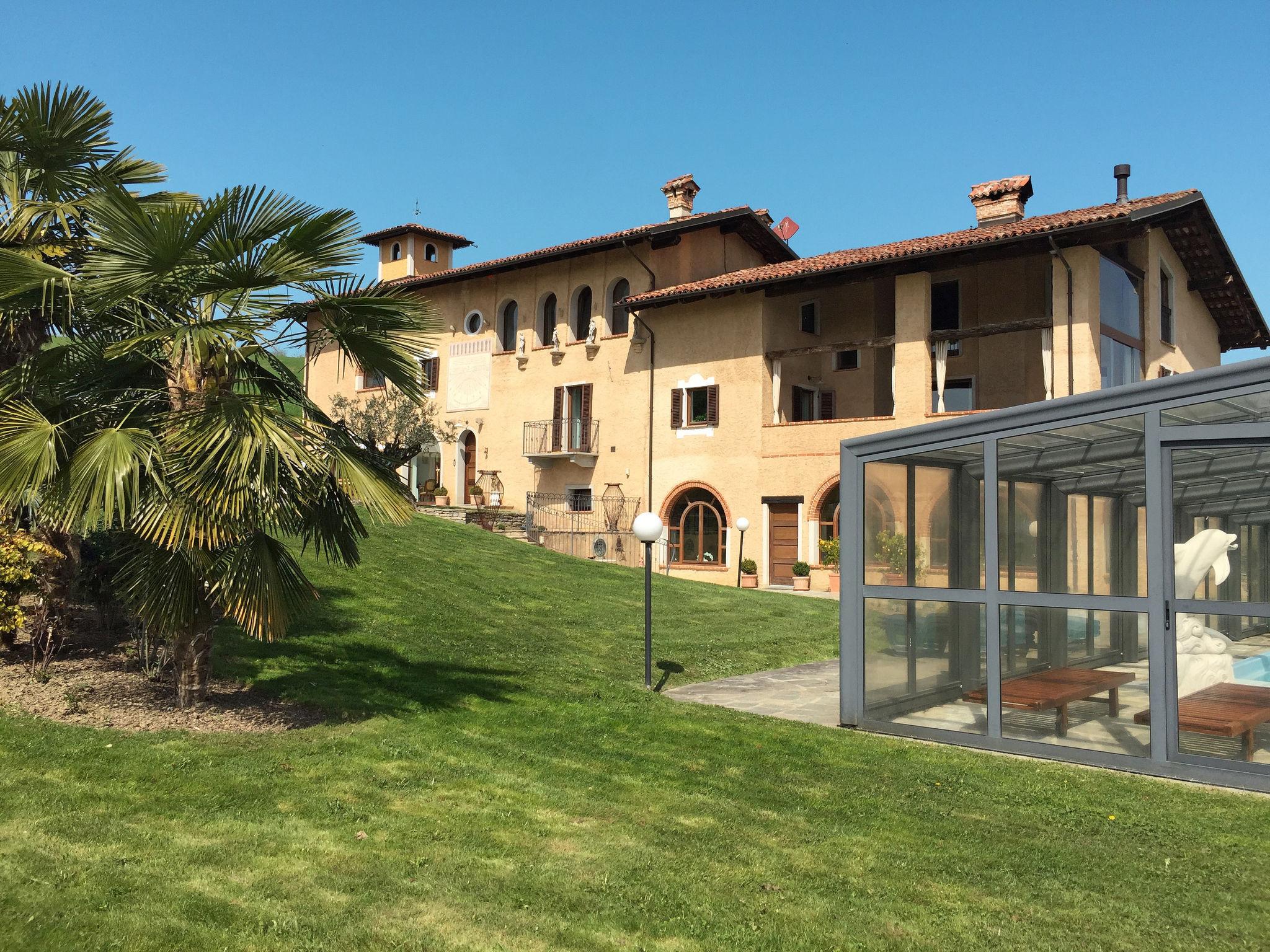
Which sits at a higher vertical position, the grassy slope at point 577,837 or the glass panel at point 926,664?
the glass panel at point 926,664

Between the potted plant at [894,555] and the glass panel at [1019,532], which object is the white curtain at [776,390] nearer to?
the potted plant at [894,555]

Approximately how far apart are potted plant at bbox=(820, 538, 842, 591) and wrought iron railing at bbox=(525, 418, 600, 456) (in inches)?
308

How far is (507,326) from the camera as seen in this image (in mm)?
32906

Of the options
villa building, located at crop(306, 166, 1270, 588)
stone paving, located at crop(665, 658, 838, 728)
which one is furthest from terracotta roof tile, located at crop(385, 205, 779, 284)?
stone paving, located at crop(665, 658, 838, 728)

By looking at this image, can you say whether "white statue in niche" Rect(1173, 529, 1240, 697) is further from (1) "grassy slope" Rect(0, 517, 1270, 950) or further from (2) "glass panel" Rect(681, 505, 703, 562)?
(2) "glass panel" Rect(681, 505, 703, 562)

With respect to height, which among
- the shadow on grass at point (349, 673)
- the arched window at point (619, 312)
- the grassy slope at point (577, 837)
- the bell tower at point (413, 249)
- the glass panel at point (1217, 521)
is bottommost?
the grassy slope at point (577, 837)

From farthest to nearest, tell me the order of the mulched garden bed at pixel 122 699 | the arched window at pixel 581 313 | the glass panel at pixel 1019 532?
the arched window at pixel 581 313 < the glass panel at pixel 1019 532 < the mulched garden bed at pixel 122 699

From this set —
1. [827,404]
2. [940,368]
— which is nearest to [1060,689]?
[940,368]

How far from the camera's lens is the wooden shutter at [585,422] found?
30.0 m

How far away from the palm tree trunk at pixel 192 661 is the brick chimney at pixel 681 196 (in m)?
25.4

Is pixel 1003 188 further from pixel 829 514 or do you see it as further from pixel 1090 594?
pixel 1090 594

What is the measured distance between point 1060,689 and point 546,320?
25.6 metres

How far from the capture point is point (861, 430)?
24234 mm

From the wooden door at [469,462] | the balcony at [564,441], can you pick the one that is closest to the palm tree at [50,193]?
the balcony at [564,441]
